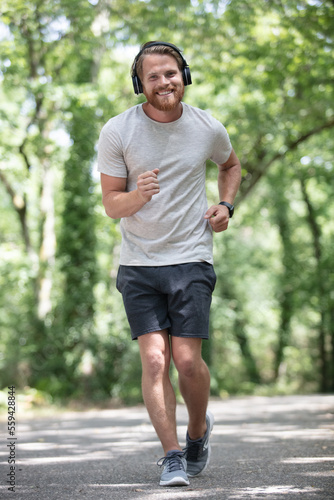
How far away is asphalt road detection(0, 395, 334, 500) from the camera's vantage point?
303 cm

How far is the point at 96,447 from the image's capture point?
554 centimetres

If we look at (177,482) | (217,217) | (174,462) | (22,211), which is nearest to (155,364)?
(174,462)

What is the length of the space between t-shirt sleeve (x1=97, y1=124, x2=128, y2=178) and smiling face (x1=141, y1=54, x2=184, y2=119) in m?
0.29

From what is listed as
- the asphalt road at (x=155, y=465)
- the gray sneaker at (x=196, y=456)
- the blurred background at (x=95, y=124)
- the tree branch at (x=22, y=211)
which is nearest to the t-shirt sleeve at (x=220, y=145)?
the gray sneaker at (x=196, y=456)

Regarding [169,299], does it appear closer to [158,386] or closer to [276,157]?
[158,386]

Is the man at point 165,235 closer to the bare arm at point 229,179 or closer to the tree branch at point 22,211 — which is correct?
the bare arm at point 229,179

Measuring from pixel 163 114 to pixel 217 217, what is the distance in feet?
2.12

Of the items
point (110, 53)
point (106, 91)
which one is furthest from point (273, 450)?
point (110, 53)

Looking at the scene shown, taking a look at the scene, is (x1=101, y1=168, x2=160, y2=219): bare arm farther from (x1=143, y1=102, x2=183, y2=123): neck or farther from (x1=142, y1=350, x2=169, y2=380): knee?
(x1=142, y1=350, x2=169, y2=380): knee

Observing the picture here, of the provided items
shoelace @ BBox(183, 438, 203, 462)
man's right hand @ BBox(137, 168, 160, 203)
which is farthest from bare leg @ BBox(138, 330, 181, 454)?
man's right hand @ BBox(137, 168, 160, 203)

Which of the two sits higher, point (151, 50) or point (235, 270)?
point (151, 50)

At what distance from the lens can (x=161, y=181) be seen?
11.8ft

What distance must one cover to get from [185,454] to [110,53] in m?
17.3

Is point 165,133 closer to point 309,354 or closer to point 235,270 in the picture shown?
point 235,270
